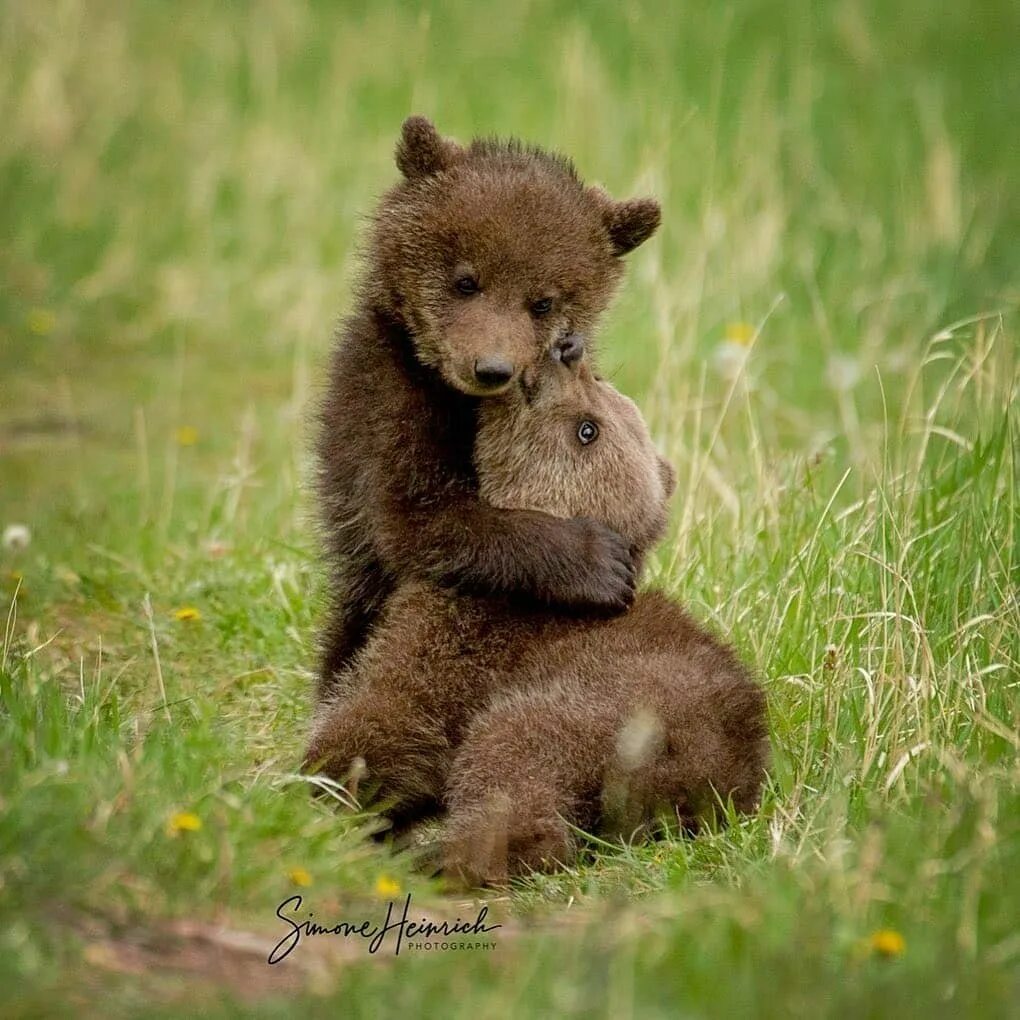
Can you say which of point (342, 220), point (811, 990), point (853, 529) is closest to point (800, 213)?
point (342, 220)

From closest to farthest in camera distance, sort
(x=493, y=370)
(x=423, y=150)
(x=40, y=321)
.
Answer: (x=493, y=370) < (x=423, y=150) < (x=40, y=321)

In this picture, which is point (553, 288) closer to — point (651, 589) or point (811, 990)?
point (651, 589)

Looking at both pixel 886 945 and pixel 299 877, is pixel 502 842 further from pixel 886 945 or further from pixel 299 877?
pixel 886 945

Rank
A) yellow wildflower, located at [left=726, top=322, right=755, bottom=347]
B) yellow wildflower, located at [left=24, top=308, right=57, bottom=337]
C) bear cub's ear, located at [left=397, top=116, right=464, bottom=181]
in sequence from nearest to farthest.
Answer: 1. bear cub's ear, located at [left=397, top=116, right=464, bottom=181]
2. yellow wildflower, located at [left=726, top=322, right=755, bottom=347]
3. yellow wildflower, located at [left=24, top=308, right=57, bottom=337]

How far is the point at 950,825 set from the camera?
3.74 metres

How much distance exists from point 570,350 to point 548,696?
1.05 metres

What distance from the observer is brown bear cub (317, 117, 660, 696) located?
475 cm

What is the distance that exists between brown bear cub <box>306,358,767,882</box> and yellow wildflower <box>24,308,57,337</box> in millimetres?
5274

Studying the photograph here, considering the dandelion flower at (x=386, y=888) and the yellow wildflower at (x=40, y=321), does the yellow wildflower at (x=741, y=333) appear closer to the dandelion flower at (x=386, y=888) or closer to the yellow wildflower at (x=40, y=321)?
A: the yellow wildflower at (x=40, y=321)

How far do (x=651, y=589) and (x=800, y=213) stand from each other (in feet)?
19.3

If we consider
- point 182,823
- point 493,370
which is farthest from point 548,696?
point 182,823

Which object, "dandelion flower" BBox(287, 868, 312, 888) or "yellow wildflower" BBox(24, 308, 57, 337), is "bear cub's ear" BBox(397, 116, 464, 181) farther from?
"yellow wildflower" BBox(24, 308, 57, 337)

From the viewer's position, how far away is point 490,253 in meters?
4.93

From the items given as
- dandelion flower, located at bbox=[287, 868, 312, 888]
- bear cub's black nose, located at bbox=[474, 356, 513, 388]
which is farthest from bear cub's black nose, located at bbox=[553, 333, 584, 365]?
dandelion flower, located at bbox=[287, 868, 312, 888]
